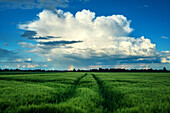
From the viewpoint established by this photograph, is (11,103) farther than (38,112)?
Yes

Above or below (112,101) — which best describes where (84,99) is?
above

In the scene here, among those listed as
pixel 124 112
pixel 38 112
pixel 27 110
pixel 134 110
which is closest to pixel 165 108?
pixel 134 110

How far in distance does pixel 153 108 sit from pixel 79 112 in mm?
3379

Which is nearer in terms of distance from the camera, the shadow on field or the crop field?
the crop field

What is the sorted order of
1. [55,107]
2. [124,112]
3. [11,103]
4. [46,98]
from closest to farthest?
[124,112] → [55,107] → [11,103] → [46,98]

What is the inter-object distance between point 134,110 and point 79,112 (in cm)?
243

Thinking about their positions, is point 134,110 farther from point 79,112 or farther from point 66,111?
point 66,111

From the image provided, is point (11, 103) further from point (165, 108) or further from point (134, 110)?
point (165, 108)

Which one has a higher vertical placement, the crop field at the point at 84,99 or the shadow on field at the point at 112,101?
the crop field at the point at 84,99

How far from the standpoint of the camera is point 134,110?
17.9 feet

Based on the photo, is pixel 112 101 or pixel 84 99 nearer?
pixel 84 99

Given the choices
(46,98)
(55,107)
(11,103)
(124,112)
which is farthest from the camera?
(46,98)

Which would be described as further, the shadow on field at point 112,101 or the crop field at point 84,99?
the shadow on field at point 112,101

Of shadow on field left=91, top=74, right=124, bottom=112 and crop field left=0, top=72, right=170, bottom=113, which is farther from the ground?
crop field left=0, top=72, right=170, bottom=113
